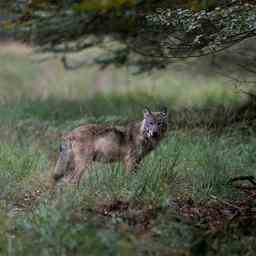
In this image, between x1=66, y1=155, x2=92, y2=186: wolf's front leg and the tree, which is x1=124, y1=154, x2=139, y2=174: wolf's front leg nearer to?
x1=66, y1=155, x2=92, y2=186: wolf's front leg

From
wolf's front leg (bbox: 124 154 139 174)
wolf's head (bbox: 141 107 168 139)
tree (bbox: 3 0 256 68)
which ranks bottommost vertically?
wolf's front leg (bbox: 124 154 139 174)

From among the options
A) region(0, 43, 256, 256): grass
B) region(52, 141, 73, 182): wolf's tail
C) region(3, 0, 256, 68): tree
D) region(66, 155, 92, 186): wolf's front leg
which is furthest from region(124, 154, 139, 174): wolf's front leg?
region(3, 0, 256, 68): tree

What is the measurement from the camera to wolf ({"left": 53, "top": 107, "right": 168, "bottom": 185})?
35.2 feet

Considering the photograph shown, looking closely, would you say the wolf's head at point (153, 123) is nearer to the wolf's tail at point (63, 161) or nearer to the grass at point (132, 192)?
the grass at point (132, 192)

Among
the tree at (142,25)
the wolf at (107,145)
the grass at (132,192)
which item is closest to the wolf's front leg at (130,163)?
the wolf at (107,145)

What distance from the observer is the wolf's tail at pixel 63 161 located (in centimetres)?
1063

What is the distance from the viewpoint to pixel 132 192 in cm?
890

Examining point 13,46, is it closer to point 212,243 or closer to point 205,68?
point 205,68

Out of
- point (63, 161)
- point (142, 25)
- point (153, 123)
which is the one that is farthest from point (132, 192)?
point (142, 25)

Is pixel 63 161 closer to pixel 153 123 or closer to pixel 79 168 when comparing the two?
pixel 79 168

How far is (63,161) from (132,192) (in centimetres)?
206

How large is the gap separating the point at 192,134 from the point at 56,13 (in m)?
3.41

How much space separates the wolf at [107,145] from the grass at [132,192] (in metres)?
0.24

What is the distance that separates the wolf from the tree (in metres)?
1.06
